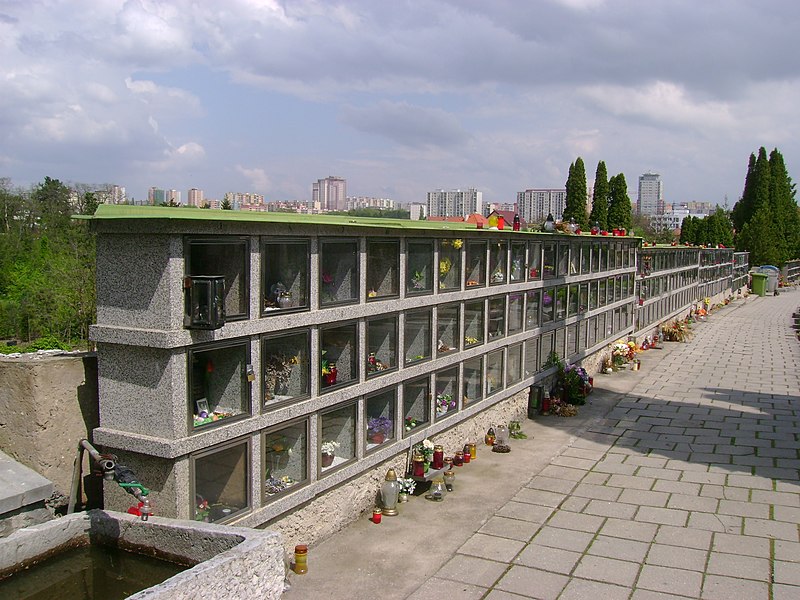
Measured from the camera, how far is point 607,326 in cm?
1955

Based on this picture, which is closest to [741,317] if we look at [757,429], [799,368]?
[799,368]

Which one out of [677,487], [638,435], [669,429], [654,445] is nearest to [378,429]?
[677,487]

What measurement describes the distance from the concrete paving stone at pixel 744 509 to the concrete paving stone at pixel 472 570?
12.0ft

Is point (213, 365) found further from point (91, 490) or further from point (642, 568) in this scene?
point (642, 568)

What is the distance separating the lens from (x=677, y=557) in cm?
791

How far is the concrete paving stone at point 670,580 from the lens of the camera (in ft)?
23.3

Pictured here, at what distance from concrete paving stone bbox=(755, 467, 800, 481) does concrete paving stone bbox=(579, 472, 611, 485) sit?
2.42 metres

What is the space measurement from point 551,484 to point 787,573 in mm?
3435

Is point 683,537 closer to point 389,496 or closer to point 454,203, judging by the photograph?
point 389,496

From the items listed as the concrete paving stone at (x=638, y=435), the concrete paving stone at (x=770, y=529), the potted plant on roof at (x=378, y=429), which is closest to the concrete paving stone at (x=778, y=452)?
the concrete paving stone at (x=638, y=435)

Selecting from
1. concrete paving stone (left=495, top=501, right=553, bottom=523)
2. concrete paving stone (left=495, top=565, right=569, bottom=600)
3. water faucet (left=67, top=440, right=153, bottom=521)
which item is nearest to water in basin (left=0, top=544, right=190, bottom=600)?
water faucet (left=67, top=440, right=153, bottom=521)

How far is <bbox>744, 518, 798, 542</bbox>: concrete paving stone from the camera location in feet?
27.9

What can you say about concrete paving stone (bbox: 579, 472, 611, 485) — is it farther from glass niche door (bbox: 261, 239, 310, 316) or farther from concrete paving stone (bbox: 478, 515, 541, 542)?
glass niche door (bbox: 261, 239, 310, 316)

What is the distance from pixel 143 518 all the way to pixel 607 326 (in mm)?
15739
